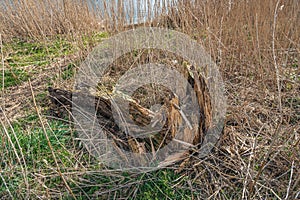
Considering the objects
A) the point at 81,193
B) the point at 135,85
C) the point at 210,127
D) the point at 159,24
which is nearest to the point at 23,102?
the point at 135,85

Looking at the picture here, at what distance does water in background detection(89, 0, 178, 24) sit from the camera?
2189 millimetres

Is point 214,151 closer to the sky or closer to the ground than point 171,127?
closer to the ground

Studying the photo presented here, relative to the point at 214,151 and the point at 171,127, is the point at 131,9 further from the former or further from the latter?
the point at 214,151

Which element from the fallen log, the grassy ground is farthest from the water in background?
the fallen log

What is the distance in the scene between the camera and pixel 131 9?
7.54 feet

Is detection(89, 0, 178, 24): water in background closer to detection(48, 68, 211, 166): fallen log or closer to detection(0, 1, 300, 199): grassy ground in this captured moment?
detection(0, 1, 300, 199): grassy ground

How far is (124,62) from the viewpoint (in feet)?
8.48

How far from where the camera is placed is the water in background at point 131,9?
86.2 inches

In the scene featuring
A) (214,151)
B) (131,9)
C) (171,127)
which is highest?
(131,9)

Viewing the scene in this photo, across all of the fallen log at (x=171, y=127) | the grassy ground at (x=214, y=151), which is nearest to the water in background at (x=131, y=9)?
the grassy ground at (x=214, y=151)

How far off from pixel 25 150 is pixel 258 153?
1.45m

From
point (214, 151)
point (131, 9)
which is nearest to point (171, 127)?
point (214, 151)

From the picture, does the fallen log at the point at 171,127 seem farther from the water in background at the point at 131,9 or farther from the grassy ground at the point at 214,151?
the water in background at the point at 131,9

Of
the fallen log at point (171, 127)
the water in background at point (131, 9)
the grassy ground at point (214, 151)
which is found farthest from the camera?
the water in background at point (131, 9)
